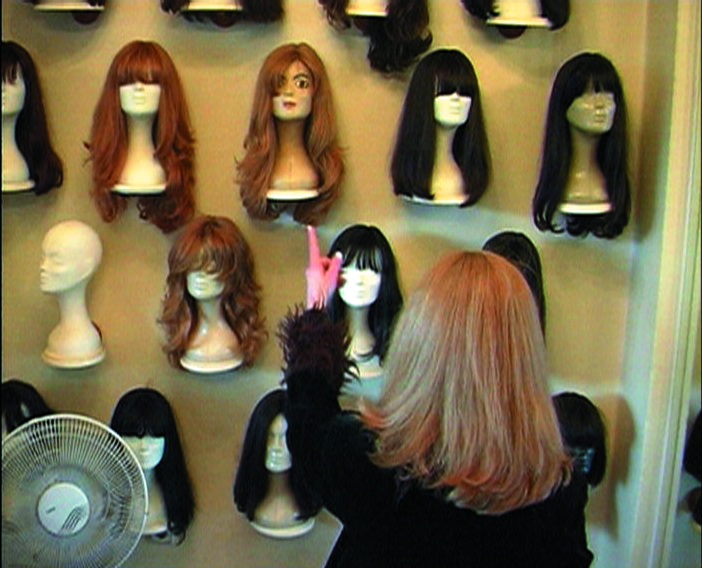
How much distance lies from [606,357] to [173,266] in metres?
1.11

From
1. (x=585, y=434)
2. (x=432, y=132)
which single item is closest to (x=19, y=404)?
(x=432, y=132)

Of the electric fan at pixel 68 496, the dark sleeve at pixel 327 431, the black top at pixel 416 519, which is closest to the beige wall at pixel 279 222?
the electric fan at pixel 68 496

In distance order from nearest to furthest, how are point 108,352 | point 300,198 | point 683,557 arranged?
point 683,557
point 300,198
point 108,352

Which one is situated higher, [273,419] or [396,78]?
[396,78]

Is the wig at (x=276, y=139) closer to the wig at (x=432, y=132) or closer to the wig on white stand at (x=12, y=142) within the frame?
the wig at (x=432, y=132)

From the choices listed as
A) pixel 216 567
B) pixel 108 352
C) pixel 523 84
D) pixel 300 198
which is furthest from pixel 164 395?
pixel 523 84

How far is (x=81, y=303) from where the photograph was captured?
6.75 feet

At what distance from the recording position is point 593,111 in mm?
1998

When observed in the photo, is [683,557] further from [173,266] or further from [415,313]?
[173,266]

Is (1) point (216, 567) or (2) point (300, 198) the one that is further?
(1) point (216, 567)

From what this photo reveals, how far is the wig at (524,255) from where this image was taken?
2.07 meters

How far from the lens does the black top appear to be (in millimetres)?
1346

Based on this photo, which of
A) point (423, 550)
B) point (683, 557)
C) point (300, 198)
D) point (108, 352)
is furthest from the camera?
point (108, 352)

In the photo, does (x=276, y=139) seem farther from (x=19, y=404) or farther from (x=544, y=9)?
(x=19, y=404)
